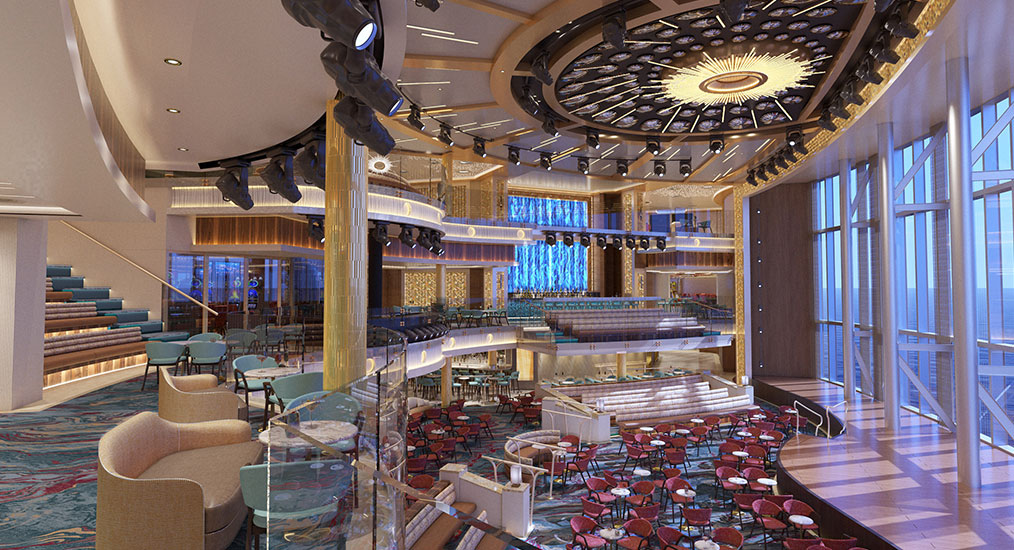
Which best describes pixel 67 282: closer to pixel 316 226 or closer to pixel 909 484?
pixel 316 226

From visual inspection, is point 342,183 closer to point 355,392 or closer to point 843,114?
point 355,392

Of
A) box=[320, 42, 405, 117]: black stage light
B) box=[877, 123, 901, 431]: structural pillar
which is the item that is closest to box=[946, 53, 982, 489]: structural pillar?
box=[877, 123, 901, 431]: structural pillar

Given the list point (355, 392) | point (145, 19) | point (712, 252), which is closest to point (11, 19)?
point (145, 19)

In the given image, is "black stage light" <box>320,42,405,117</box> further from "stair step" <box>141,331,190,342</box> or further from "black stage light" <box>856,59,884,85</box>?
"stair step" <box>141,331,190,342</box>

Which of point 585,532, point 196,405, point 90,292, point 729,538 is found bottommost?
point 585,532

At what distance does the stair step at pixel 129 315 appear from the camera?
12849mm

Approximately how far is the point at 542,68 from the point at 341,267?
4.85m

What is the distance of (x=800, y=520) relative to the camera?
313 inches

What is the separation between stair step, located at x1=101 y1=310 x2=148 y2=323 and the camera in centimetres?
1285

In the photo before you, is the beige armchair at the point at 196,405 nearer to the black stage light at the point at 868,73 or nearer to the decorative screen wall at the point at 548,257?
the black stage light at the point at 868,73

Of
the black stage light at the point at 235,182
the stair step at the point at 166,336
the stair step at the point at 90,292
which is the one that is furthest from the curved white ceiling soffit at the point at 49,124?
the stair step at the point at 166,336

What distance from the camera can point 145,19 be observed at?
4.16 metres

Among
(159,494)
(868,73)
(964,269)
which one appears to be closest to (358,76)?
(159,494)

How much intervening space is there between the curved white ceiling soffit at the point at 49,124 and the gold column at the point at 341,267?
228 centimetres
